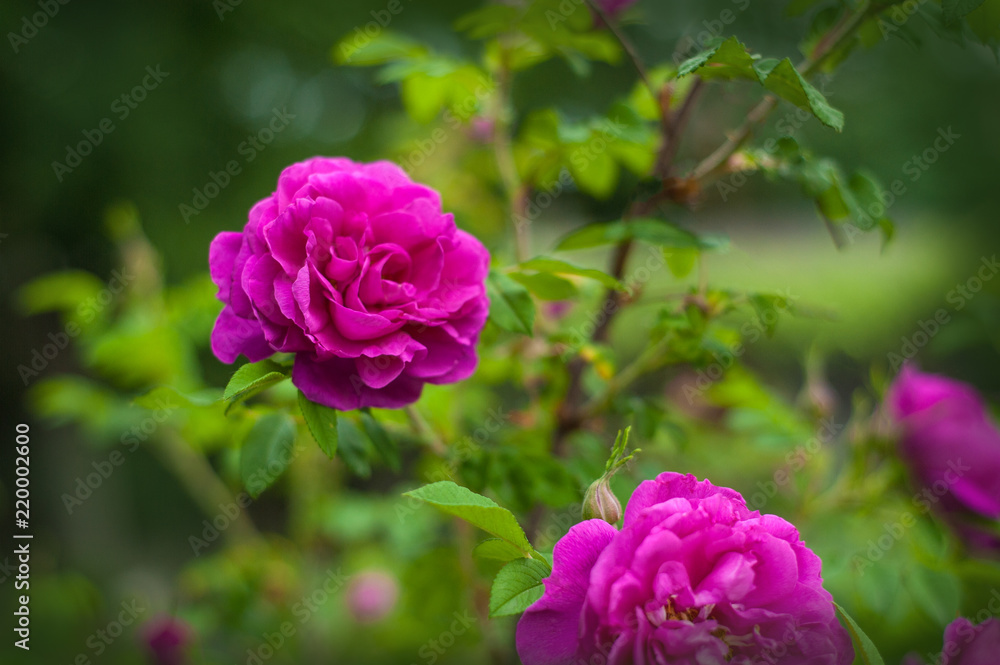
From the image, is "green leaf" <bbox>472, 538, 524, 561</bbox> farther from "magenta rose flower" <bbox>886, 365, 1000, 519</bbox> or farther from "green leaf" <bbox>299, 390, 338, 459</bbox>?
"magenta rose flower" <bbox>886, 365, 1000, 519</bbox>

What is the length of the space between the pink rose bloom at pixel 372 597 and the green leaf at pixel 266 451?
31.2 inches

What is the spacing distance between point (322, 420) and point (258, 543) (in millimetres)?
849

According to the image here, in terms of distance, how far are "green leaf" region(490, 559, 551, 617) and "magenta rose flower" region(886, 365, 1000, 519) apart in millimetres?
538

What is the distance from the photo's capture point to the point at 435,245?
45 cm

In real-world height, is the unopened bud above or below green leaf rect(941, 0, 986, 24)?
below

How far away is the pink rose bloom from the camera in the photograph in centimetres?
121

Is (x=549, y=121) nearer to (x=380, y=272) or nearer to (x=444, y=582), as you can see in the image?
(x=380, y=272)

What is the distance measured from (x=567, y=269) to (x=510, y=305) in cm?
5

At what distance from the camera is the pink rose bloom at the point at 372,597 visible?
121 centimetres
